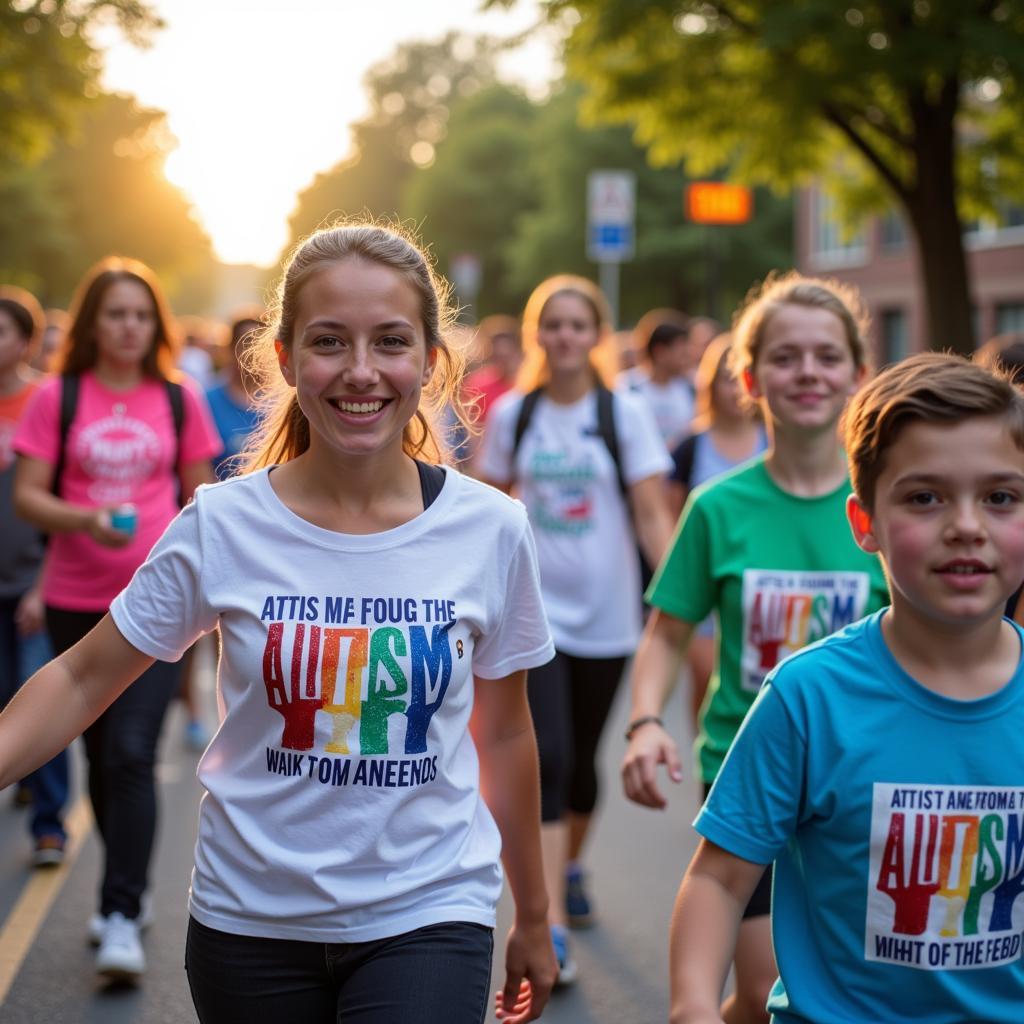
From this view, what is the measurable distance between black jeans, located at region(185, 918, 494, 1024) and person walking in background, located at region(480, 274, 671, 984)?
9.71 feet

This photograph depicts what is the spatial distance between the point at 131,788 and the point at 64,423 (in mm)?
1283

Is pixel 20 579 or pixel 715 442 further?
pixel 715 442

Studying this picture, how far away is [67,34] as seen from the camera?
1606cm

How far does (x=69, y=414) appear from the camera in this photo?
5.58 metres

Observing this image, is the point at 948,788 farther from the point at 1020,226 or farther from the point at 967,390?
the point at 1020,226

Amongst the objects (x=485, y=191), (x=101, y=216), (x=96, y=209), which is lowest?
(x=101, y=216)

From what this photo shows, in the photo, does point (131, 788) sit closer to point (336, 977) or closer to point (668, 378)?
point (336, 977)

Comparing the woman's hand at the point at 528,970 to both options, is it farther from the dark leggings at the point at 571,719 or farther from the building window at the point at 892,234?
the building window at the point at 892,234

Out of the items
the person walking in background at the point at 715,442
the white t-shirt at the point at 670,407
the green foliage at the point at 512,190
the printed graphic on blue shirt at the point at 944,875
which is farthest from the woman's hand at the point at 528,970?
the green foliage at the point at 512,190

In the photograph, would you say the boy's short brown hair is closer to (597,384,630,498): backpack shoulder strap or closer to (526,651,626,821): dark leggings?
(526,651,626,821): dark leggings

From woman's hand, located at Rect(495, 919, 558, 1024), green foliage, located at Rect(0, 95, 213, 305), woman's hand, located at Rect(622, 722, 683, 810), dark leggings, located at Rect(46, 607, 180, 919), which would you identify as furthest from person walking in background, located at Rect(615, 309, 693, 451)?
green foliage, located at Rect(0, 95, 213, 305)

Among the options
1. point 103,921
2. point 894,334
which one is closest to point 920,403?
point 103,921

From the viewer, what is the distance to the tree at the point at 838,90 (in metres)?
18.4

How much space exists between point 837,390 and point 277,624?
6.33ft
